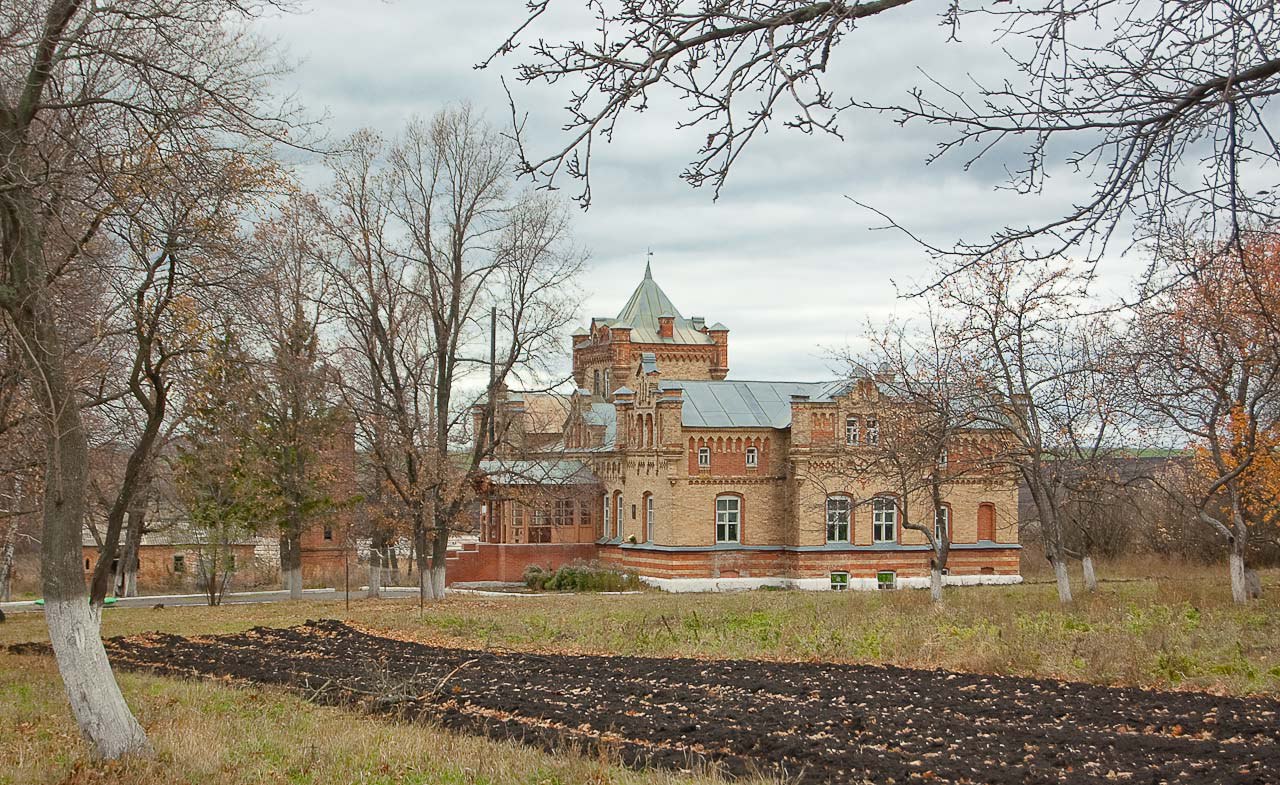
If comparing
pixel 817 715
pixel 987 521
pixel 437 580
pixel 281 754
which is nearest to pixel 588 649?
pixel 817 715

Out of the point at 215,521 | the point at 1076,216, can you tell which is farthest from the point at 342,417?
the point at 1076,216

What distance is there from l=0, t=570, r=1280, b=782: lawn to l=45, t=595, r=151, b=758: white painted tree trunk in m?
0.25

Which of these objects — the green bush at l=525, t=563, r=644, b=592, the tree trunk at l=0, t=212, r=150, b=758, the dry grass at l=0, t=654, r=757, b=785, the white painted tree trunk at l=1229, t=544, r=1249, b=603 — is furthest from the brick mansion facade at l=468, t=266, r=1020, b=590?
the tree trunk at l=0, t=212, r=150, b=758

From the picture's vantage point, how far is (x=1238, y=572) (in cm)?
2166

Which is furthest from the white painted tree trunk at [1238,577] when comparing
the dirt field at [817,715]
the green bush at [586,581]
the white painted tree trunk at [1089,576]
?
the green bush at [586,581]

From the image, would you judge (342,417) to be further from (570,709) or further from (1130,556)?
(1130,556)

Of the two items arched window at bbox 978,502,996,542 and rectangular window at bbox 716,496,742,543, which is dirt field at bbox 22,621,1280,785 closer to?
rectangular window at bbox 716,496,742,543

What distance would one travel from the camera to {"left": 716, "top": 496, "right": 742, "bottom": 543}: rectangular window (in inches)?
1667

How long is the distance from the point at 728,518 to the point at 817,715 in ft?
105

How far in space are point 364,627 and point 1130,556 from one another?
32689mm

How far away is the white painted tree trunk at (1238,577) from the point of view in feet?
70.2

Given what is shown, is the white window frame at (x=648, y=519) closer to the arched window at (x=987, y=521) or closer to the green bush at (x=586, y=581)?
the green bush at (x=586, y=581)

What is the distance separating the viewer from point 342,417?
117 ft

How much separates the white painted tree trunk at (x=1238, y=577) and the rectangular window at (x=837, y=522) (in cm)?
1978
